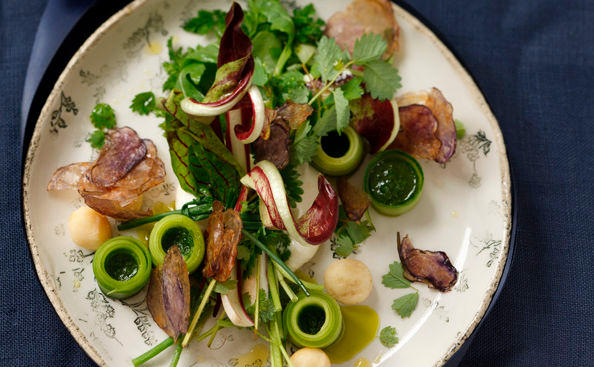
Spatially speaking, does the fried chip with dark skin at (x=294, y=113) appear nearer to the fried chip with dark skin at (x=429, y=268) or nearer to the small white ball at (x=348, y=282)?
the small white ball at (x=348, y=282)

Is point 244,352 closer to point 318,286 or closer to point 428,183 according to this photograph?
point 318,286

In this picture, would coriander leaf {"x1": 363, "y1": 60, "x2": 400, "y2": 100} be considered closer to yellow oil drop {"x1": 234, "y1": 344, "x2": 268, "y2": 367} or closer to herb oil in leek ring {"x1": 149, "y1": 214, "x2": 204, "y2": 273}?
herb oil in leek ring {"x1": 149, "y1": 214, "x2": 204, "y2": 273}

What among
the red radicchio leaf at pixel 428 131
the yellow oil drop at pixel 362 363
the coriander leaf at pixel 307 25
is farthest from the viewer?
the coriander leaf at pixel 307 25

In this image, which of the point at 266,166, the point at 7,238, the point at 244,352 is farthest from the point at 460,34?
the point at 7,238

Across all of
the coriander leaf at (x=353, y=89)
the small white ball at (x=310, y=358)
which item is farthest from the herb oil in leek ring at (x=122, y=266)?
the coriander leaf at (x=353, y=89)

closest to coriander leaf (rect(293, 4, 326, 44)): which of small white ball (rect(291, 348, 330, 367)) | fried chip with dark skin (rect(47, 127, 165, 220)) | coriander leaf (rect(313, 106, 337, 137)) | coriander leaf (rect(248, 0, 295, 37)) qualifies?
coriander leaf (rect(248, 0, 295, 37))
